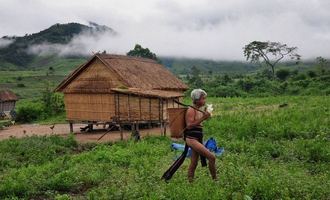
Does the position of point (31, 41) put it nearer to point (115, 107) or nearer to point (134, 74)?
point (134, 74)

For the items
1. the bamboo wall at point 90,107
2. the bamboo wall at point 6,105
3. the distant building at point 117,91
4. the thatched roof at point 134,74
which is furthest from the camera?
the bamboo wall at point 6,105

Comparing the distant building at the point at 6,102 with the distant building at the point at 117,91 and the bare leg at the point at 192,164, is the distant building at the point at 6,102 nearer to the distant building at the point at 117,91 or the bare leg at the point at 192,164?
the distant building at the point at 117,91

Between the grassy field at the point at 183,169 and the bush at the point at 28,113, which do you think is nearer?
the grassy field at the point at 183,169

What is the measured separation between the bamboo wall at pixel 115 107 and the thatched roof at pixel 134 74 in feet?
2.05

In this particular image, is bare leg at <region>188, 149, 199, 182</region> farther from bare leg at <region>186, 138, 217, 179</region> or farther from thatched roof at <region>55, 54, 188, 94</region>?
thatched roof at <region>55, 54, 188, 94</region>

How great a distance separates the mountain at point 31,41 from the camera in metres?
103

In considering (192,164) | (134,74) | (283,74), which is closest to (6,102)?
(134,74)

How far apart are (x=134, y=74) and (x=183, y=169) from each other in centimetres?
1427

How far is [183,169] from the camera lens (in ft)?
35.0

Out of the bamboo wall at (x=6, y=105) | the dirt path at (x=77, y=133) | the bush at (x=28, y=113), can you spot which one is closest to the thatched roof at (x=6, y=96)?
the bamboo wall at (x=6, y=105)

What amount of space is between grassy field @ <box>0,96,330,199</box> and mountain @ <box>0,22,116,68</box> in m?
86.5

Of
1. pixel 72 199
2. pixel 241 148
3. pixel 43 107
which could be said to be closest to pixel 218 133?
pixel 241 148

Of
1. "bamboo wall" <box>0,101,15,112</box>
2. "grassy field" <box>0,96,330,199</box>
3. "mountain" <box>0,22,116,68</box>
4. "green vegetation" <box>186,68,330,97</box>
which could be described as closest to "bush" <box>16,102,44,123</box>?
"bamboo wall" <box>0,101,15,112</box>

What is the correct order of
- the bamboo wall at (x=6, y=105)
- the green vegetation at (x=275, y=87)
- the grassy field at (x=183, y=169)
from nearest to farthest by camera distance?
the grassy field at (x=183, y=169), the bamboo wall at (x=6, y=105), the green vegetation at (x=275, y=87)
